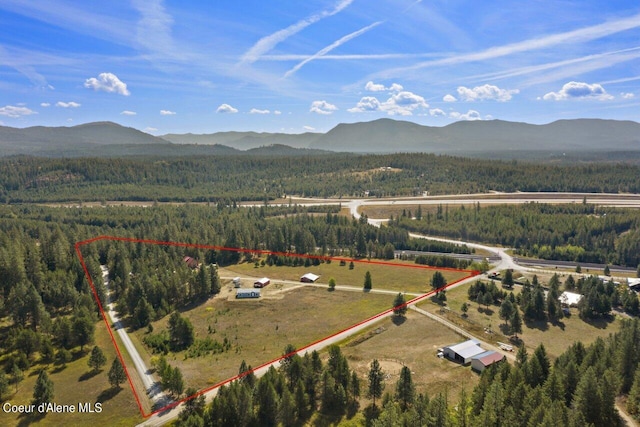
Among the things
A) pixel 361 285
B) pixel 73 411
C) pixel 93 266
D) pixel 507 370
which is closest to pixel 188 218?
pixel 93 266

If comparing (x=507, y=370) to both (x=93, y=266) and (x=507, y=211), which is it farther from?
(x=507, y=211)

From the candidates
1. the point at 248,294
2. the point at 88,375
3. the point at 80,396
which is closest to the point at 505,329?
the point at 248,294

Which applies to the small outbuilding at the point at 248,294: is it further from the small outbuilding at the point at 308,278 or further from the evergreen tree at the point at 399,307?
the evergreen tree at the point at 399,307

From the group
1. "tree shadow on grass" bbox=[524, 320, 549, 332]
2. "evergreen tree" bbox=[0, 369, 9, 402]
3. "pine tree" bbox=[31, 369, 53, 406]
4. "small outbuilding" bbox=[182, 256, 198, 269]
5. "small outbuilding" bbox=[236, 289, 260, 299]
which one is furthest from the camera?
"small outbuilding" bbox=[182, 256, 198, 269]

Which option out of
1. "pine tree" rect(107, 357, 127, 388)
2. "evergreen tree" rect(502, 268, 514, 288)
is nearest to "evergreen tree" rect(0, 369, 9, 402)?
"pine tree" rect(107, 357, 127, 388)

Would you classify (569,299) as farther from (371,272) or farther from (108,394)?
(108,394)

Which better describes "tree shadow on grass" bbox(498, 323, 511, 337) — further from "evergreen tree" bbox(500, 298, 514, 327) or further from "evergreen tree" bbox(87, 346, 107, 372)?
"evergreen tree" bbox(87, 346, 107, 372)

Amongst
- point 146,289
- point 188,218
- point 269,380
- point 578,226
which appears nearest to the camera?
point 269,380
